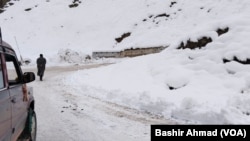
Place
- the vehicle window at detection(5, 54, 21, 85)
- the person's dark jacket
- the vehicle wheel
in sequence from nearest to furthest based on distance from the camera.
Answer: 1. the vehicle window at detection(5, 54, 21, 85)
2. the vehicle wheel
3. the person's dark jacket

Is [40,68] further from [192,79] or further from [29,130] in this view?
[29,130]

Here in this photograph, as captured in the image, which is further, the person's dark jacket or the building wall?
the building wall

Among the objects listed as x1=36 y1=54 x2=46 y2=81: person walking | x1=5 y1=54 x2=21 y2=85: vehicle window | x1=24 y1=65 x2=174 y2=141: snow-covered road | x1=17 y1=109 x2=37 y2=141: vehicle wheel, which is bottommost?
x1=24 y1=65 x2=174 y2=141: snow-covered road

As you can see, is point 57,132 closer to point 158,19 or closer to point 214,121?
point 214,121

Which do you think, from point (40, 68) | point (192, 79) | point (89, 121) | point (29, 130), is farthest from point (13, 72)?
point (40, 68)

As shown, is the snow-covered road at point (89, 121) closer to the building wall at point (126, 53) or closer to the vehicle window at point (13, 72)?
the vehicle window at point (13, 72)

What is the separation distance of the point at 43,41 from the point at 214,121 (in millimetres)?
45730

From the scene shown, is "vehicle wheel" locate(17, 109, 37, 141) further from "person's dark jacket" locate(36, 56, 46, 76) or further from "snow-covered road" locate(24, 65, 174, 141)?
"person's dark jacket" locate(36, 56, 46, 76)

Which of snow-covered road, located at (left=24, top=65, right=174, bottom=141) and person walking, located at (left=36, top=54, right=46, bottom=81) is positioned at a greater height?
person walking, located at (left=36, top=54, right=46, bottom=81)

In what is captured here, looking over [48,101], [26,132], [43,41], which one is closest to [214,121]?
[26,132]

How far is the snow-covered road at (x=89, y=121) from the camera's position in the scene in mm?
7074

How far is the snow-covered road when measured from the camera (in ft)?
23.2

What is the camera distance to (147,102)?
10328 mm

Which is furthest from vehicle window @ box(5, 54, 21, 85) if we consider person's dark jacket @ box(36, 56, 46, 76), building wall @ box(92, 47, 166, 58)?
building wall @ box(92, 47, 166, 58)
